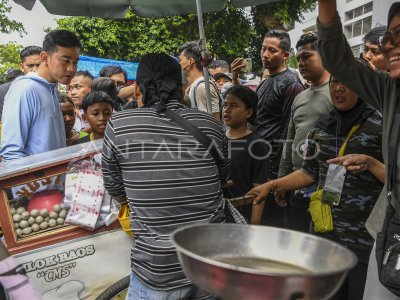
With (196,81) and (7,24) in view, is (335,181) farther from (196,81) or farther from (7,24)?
(7,24)

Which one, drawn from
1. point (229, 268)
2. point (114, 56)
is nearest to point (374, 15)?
point (229, 268)

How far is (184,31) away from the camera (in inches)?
719

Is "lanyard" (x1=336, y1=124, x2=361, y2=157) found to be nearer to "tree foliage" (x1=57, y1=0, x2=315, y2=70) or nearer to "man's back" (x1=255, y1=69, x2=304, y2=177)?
"man's back" (x1=255, y1=69, x2=304, y2=177)

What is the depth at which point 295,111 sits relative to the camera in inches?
127

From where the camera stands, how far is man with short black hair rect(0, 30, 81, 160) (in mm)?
2586

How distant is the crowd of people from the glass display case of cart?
0.37 m

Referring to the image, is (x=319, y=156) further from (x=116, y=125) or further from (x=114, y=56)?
(x=114, y=56)

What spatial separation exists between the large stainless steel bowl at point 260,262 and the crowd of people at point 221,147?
719 millimetres

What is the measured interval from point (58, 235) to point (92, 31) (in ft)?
71.7

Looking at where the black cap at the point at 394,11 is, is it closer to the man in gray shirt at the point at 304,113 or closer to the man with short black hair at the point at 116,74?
the man in gray shirt at the point at 304,113

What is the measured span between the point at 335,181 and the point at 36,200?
1760 mm

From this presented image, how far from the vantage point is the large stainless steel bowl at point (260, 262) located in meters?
0.79

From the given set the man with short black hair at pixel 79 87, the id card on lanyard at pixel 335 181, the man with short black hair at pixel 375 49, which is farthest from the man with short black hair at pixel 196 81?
the id card on lanyard at pixel 335 181

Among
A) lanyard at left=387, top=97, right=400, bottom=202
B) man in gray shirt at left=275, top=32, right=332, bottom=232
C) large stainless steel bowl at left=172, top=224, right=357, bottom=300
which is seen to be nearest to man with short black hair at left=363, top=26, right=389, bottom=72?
man in gray shirt at left=275, top=32, right=332, bottom=232
